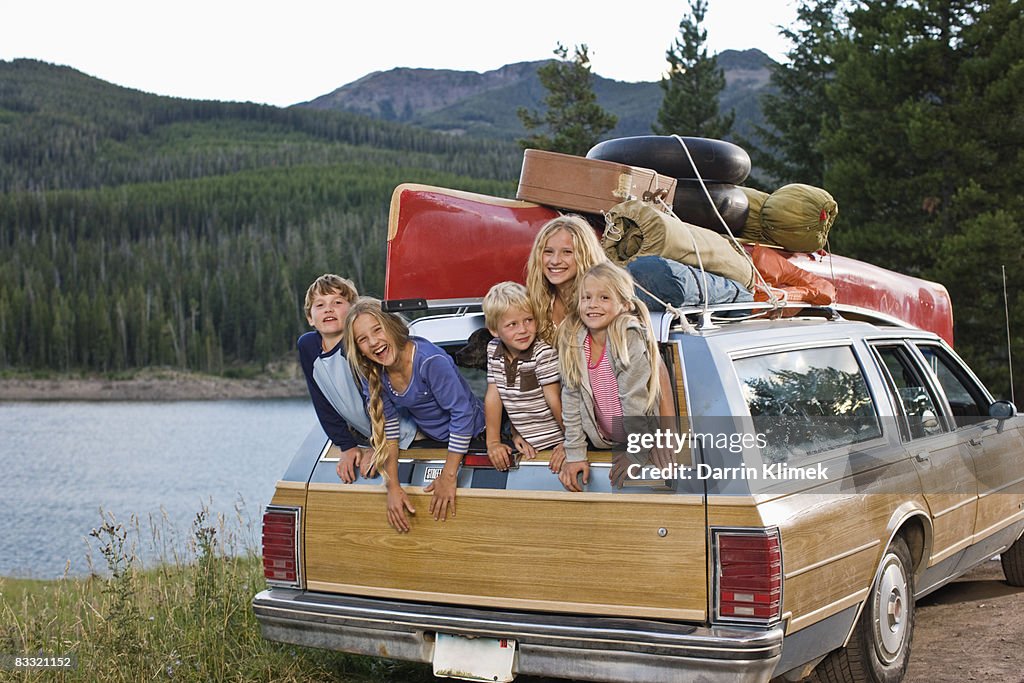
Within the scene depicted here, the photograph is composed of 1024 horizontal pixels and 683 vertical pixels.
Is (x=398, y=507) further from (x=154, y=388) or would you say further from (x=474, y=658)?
(x=154, y=388)

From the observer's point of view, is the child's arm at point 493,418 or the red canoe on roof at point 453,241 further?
the red canoe on roof at point 453,241

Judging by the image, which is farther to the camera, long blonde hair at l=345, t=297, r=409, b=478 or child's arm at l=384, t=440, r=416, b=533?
long blonde hair at l=345, t=297, r=409, b=478

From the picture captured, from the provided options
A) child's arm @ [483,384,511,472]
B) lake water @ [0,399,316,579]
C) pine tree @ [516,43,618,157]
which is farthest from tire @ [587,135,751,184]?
pine tree @ [516,43,618,157]

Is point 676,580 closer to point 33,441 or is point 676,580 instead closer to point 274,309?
point 33,441

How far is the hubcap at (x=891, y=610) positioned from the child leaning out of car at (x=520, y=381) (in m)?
1.63

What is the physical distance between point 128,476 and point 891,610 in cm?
3586

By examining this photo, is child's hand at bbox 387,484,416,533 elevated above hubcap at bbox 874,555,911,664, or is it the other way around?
child's hand at bbox 387,484,416,533

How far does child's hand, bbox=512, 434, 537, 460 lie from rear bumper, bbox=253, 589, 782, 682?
2.03ft

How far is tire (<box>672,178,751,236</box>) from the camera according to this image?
6.25m

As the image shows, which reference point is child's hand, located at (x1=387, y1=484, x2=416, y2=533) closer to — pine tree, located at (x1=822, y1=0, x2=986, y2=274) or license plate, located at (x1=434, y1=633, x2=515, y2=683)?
license plate, located at (x1=434, y1=633, x2=515, y2=683)

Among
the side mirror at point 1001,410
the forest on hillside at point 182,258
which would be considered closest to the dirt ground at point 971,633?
the side mirror at point 1001,410

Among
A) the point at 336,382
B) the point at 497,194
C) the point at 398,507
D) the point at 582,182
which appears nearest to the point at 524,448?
the point at 398,507

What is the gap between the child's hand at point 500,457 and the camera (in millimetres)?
4328

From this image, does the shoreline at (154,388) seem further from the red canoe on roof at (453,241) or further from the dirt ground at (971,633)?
the red canoe on roof at (453,241)
